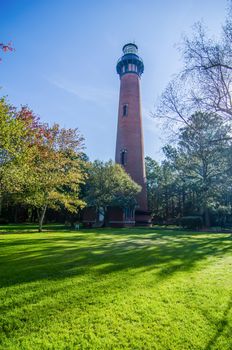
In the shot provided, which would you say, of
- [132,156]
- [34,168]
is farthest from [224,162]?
[34,168]

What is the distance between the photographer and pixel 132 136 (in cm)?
2923

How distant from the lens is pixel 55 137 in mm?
19375

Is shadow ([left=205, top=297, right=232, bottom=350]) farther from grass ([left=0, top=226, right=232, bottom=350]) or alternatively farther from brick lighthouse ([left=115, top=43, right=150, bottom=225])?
brick lighthouse ([left=115, top=43, right=150, bottom=225])

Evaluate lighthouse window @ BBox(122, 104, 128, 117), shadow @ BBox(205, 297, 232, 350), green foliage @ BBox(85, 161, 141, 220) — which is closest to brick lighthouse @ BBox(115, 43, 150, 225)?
lighthouse window @ BBox(122, 104, 128, 117)

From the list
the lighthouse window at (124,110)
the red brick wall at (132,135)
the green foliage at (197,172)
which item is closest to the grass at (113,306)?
the green foliage at (197,172)

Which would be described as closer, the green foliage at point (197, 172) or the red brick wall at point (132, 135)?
the green foliage at point (197, 172)

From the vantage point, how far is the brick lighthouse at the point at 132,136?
29.0 meters

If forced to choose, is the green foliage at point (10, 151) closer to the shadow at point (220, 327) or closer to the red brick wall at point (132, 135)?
the shadow at point (220, 327)

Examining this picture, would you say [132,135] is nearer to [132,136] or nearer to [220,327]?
[132,136]

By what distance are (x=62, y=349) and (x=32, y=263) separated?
11.0 feet

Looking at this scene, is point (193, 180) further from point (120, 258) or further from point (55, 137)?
point (120, 258)

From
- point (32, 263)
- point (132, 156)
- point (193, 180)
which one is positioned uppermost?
point (132, 156)

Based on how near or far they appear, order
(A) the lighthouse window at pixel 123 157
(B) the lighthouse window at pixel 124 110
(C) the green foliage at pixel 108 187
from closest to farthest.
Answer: (C) the green foliage at pixel 108 187, (A) the lighthouse window at pixel 123 157, (B) the lighthouse window at pixel 124 110

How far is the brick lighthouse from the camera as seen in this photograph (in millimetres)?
28953
